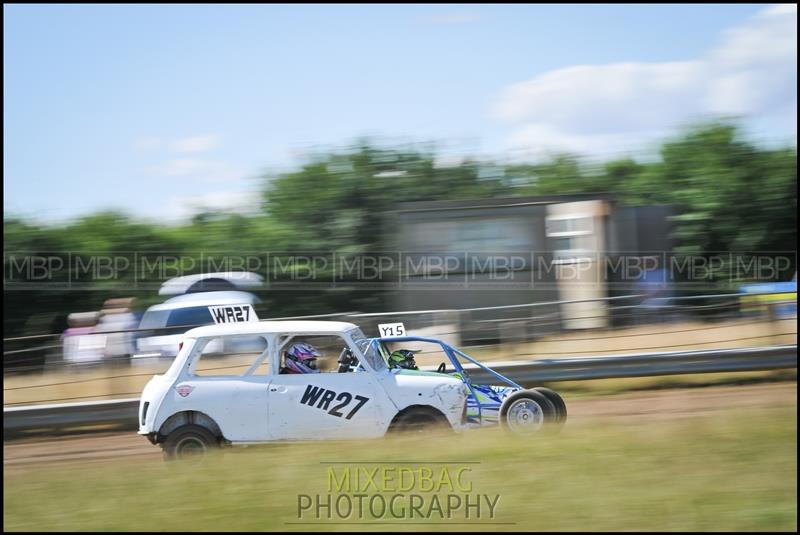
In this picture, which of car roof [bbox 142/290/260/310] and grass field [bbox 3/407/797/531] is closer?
grass field [bbox 3/407/797/531]

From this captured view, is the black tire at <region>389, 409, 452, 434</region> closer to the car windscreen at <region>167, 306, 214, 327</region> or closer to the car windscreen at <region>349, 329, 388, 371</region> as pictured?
the car windscreen at <region>349, 329, 388, 371</region>

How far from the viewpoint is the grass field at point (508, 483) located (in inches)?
205

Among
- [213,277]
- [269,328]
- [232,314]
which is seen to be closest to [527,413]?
[269,328]

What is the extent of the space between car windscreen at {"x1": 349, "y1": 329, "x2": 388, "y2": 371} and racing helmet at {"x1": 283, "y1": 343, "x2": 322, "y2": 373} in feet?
1.35

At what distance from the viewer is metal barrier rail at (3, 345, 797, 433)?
8797 millimetres

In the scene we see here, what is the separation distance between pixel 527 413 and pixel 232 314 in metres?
2.94

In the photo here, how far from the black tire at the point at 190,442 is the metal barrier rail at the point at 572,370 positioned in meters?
2.13

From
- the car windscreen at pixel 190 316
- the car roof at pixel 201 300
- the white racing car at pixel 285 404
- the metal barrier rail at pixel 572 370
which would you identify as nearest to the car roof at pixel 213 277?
the car roof at pixel 201 300

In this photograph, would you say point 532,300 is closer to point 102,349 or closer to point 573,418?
point 573,418

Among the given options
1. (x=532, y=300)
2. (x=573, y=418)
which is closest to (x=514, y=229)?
(x=532, y=300)

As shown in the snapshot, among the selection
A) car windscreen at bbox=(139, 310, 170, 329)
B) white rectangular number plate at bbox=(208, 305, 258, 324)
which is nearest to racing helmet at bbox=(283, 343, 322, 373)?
white rectangular number plate at bbox=(208, 305, 258, 324)

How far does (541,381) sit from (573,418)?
135cm

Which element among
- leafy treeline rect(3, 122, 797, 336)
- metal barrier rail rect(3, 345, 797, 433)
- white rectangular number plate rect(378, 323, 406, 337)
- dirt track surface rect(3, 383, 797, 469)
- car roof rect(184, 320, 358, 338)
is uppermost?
leafy treeline rect(3, 122, 797, 336)

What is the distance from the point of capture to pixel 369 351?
292 inches
